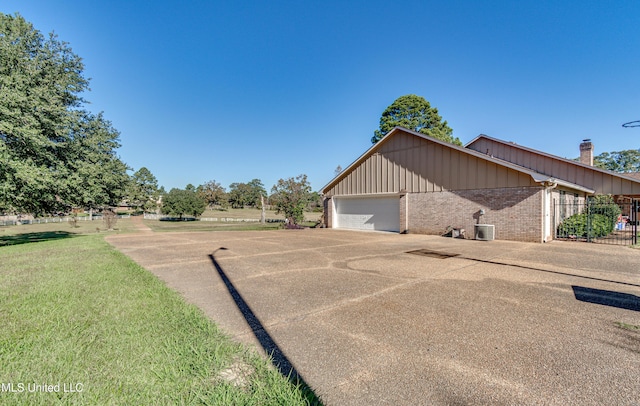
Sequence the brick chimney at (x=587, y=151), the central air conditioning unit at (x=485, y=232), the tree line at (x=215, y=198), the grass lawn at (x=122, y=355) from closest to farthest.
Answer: the grass lawn at (x=122, y=355) → the central air conditioning unit at (x=485, y=232) → the brick chimney at (x=587, y=151) → the tree line at (x=215, y=198)

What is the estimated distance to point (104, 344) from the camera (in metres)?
2.93

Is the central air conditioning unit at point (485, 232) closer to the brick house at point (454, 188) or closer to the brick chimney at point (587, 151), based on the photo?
the brick house at point (454, 188)

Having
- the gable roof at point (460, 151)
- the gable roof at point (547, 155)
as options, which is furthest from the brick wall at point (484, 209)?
the gable roof at point (547, 155)

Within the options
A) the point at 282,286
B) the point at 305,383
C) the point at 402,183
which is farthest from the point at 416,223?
the point at 305,383

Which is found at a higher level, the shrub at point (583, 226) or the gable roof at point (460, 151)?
the gable roof at point (460, 151)

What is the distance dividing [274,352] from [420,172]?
14725 mm

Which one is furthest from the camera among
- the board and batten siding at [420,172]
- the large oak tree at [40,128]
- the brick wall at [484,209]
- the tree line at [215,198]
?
the tree line at [215,198]

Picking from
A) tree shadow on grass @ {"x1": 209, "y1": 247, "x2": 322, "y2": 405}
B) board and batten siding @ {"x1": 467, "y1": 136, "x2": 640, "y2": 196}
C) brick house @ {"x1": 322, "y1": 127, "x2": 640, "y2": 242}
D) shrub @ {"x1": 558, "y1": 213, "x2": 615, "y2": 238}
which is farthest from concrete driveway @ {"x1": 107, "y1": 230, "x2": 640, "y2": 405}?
board and batten siding @ {"x1": 467, "y1": 136, "x2": 640, "y2": 196}

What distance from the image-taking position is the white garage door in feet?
57.7

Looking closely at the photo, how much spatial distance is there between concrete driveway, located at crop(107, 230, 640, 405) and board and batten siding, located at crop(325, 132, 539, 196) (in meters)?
6.41

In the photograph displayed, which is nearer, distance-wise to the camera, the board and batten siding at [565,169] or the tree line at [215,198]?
the board and batten siding at [565,169]

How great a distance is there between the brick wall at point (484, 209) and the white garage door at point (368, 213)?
1403mm

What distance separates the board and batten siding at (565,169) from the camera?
1577 centimetres

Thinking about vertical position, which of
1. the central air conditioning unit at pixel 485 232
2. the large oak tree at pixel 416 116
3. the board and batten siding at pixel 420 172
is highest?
the large oak tree at pixel 416 116
